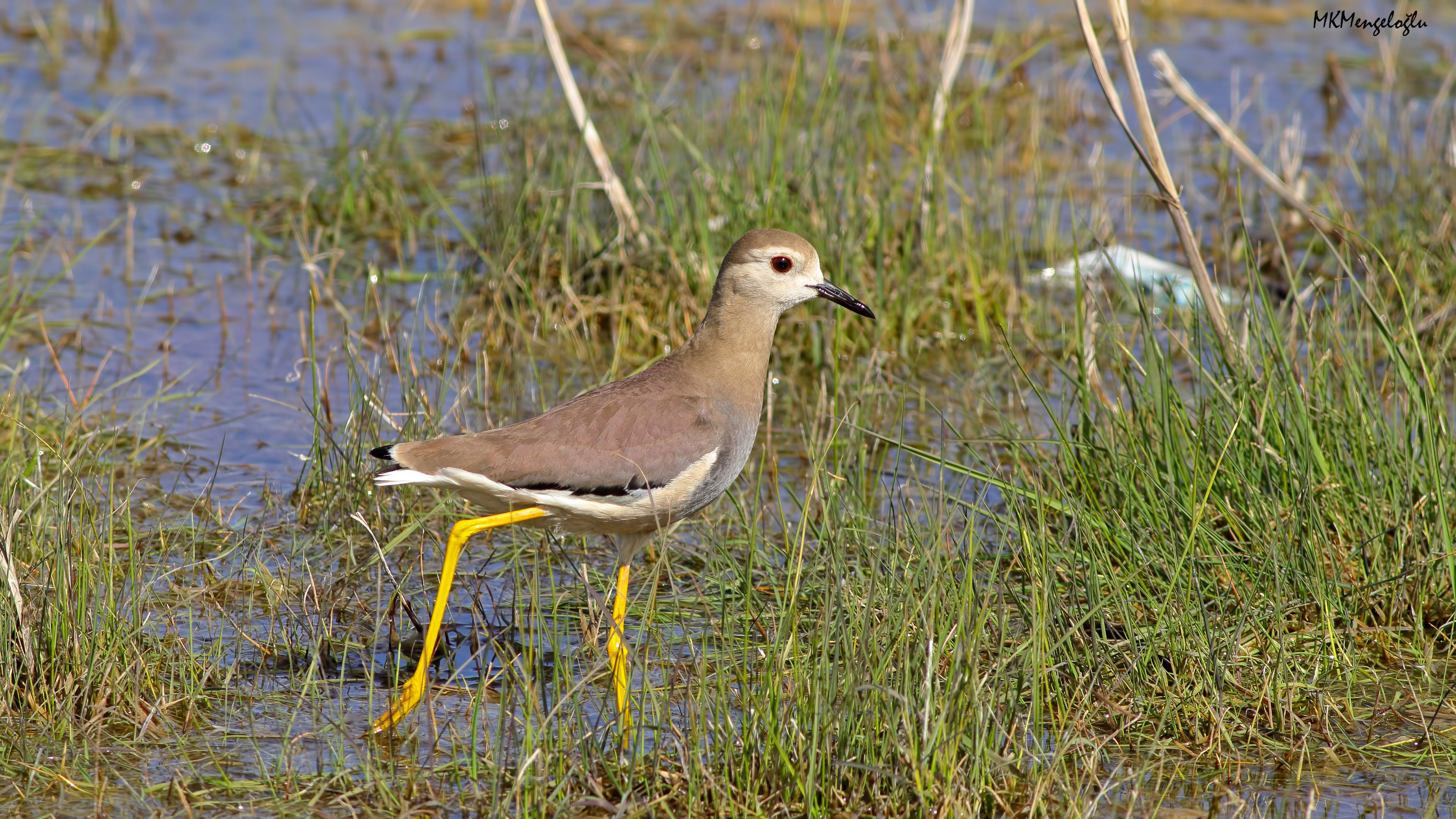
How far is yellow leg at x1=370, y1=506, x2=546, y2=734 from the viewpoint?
14.3 feet

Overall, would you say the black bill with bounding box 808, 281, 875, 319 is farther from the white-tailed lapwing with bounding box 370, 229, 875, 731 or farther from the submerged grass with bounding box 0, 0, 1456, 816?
the submerged grass with bounding box 0, 0, 1456, 816

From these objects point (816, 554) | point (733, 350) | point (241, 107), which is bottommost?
point (816, 554)

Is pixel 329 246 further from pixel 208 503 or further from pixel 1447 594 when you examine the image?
pixel 1447 594

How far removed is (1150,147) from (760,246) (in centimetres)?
124

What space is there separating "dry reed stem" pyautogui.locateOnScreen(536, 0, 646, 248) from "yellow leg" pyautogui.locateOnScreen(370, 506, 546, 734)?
2.50 m

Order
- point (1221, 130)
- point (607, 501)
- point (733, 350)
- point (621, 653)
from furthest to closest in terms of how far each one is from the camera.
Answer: point (1221, 130)
point (733, 350)
point (607, 501)
point (621, 653)

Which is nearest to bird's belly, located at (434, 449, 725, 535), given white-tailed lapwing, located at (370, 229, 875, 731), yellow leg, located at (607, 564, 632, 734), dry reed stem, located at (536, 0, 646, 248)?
white-tailed lapwing, located at (370, 229, 875, 731)

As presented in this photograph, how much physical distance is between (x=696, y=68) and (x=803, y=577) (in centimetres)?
677

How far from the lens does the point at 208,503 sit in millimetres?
5344

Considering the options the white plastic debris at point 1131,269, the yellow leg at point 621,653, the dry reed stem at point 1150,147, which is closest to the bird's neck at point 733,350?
the yellow leg at point 621,653

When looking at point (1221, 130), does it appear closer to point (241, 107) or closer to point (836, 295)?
point (836, 295)

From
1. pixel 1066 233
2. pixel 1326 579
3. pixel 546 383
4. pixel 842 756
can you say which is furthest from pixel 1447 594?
pixel 1066 233

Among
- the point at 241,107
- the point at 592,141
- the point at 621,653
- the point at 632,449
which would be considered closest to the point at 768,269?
the point at 632,449

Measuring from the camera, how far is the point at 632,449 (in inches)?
189
